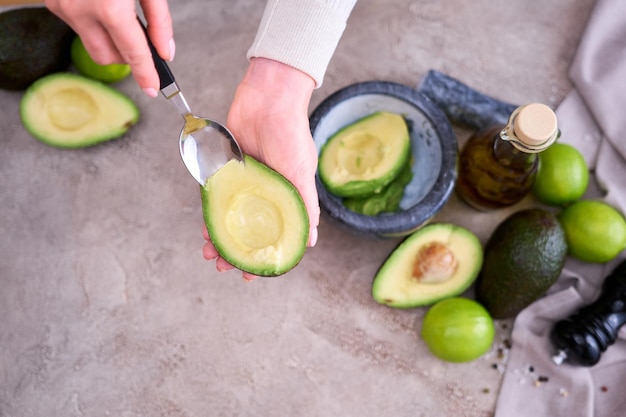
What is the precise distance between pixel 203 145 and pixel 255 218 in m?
Result: 0.13

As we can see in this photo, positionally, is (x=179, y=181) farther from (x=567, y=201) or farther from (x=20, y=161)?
(x=567, y=201)

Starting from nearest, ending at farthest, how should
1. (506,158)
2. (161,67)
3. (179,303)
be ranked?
(161,67)
(506,158)
(179,303)

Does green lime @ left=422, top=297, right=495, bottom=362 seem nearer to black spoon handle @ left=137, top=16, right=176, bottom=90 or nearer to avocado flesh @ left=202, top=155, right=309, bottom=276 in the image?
avocado flesh @ left=202, top=155, right=309, bottom=276

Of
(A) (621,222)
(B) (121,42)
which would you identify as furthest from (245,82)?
(A) (621,222)

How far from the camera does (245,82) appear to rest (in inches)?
31.0

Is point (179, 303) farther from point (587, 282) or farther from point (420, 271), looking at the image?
point (587, 282)

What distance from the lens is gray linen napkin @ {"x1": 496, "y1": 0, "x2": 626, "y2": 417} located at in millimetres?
887

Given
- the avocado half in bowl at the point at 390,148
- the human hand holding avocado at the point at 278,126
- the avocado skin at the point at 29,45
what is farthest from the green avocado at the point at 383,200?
the avocado skin at the point at 29,45

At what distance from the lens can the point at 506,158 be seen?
2.70ft

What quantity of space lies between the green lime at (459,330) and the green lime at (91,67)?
2.06 ft

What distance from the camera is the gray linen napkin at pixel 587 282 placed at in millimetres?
887

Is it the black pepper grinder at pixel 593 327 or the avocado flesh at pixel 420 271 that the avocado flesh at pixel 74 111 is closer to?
the avocado flesh at pixel 420 271

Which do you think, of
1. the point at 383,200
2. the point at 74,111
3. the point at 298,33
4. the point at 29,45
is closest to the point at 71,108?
the point at 74,111

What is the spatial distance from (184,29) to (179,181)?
28cm
